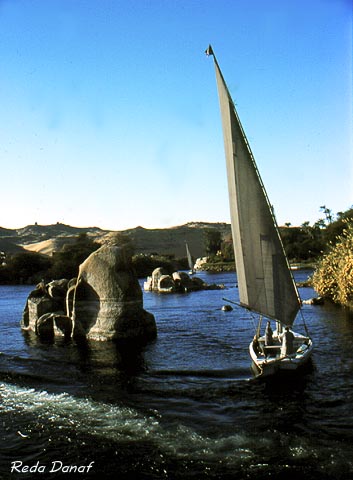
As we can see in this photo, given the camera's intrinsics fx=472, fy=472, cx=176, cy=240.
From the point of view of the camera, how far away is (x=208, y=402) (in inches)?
629

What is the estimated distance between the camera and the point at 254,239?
1852 cm

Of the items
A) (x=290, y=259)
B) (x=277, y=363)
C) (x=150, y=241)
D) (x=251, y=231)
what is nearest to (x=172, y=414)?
(x=277, y=363)

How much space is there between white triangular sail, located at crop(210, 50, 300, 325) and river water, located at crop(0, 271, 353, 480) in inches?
125

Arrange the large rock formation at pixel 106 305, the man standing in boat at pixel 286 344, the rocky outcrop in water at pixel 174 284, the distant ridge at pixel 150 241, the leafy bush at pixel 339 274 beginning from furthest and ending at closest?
the distant ridge at pixel 150 241
the rocky outcrop in water at pixel 174 284
the leafy bush at pixel 339 274
the large rock formation at pixel 106 305
the man standing in boat at pixel 286 344

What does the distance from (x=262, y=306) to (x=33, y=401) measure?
9.21 metres

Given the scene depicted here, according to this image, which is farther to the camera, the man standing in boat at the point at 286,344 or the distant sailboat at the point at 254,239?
the distant sailboat at the point at 254,239

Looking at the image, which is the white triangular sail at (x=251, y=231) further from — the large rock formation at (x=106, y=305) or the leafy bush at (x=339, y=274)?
the leafy bush at (x=339, y=274)

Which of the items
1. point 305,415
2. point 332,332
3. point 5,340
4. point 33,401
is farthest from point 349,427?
point 5,340

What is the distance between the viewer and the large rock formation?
2691cm

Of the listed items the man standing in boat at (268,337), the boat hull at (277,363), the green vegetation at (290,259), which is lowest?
the boat hull at (277,363)

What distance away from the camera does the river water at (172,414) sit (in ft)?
37.5

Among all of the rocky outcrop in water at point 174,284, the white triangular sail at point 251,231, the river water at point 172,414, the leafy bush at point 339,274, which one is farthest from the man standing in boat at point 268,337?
the rocky outcrop in water at point 174,284

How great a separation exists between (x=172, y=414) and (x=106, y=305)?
42.2 ft

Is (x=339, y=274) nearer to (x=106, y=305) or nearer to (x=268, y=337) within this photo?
(x=268, y=337)
